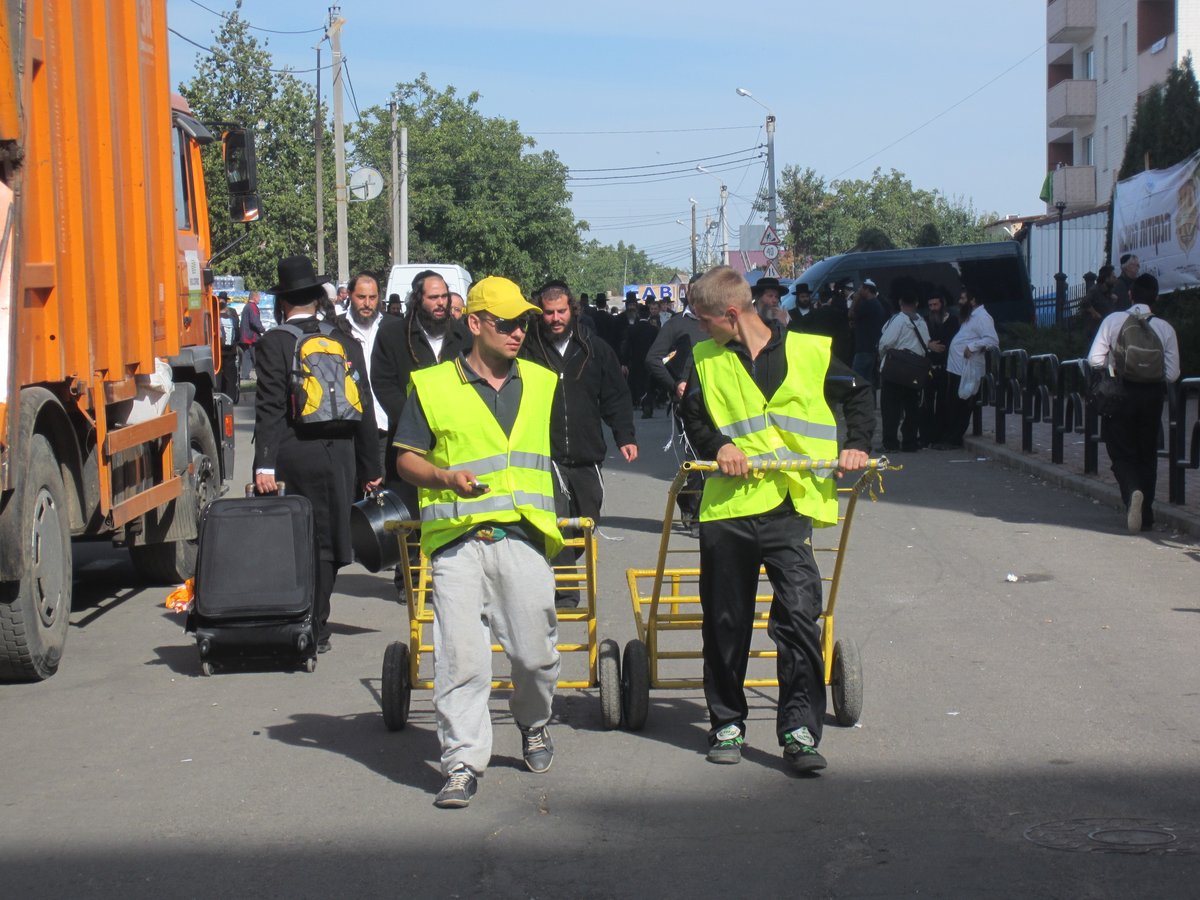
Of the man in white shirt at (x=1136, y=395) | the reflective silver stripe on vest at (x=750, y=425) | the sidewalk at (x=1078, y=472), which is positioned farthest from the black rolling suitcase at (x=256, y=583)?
the sidewalk at (x=1078, y=472)

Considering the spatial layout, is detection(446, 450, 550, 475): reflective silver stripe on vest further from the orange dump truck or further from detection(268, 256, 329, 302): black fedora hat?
detection(268, 256, 329, 302): black fedora hat

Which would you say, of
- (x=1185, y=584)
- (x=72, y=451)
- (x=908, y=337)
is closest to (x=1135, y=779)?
(x=1185, y=584)

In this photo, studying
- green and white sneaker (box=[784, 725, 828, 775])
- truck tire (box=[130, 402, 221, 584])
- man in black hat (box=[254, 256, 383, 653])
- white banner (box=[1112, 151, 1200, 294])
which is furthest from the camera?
white banner (box=[1112, 151, 1200, 294])

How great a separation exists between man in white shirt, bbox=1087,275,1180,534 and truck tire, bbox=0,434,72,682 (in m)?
7.12

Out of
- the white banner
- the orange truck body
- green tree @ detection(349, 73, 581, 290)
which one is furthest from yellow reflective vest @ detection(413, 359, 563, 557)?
green tree @ detection(349, 73, 581, 290)

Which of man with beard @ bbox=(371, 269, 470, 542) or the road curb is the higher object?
man with beard @ bbox=(371, 269, 470, 542)

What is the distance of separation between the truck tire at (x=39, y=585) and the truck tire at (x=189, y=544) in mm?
2394

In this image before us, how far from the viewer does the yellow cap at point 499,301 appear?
5473 millimetres

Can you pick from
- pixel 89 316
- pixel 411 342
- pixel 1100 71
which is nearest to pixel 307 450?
pixel 411 342

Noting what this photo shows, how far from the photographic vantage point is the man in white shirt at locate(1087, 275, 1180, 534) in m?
11.1

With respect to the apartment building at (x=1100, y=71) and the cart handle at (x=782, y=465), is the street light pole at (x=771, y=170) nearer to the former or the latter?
the apartment building at (x=1100, y=71)

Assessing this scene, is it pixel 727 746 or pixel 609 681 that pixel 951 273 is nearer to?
pixel 609 681

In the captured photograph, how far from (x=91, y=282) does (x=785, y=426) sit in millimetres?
4040

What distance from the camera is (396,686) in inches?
248
